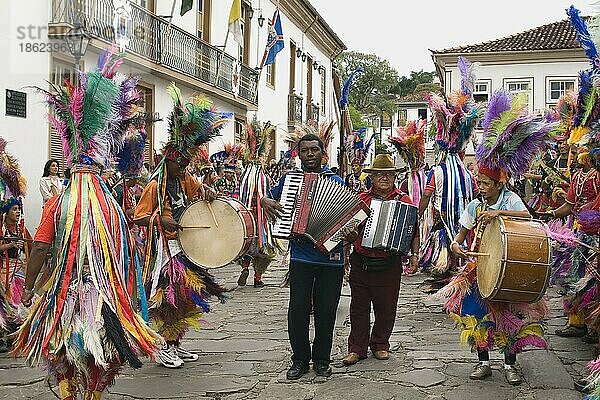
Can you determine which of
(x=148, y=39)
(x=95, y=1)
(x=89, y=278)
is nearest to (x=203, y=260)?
(x=89, y=278)

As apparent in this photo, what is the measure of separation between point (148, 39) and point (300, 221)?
1237 cm

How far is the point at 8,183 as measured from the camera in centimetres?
739

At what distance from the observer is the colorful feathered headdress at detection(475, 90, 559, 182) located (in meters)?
6.09

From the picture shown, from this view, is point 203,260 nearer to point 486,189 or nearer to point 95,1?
point 486,189

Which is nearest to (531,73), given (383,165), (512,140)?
(383,165)

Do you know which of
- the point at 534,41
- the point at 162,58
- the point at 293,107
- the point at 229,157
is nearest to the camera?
the point at 229,157

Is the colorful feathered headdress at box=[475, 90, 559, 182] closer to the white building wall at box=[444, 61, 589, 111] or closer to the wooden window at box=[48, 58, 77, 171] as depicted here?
the wooden window at box=[48, 58, 77, 171]

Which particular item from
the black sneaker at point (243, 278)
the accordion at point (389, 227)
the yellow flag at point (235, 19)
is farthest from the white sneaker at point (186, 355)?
the yellow flag at point (235, 19)

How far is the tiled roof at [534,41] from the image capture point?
37.9m

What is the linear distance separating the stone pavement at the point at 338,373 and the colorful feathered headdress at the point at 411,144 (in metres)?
Result: 4.38

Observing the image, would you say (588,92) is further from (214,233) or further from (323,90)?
(323,90)

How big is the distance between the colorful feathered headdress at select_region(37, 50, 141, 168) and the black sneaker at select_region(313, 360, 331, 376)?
244cm

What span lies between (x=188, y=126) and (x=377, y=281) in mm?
2056

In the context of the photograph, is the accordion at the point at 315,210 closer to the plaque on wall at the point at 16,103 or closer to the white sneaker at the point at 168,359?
the white sneaker at the point at 168,359
